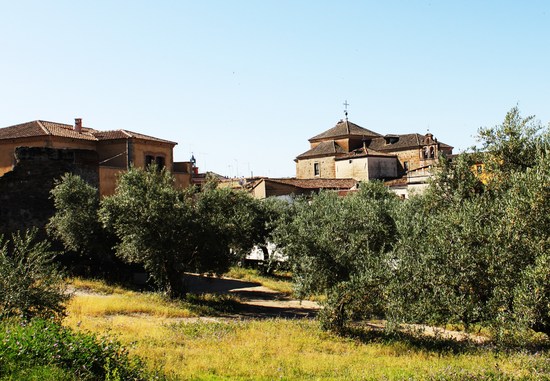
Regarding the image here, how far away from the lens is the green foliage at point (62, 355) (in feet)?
26.2

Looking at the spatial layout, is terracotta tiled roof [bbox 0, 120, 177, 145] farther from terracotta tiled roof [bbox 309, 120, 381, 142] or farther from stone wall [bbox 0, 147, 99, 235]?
terracotta tiled roof [bbox 309, 120, 381, 142]

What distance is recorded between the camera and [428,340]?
15734mm

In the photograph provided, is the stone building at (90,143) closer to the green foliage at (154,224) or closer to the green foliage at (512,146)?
the green foliage at (154,224)

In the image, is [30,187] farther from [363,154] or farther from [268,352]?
[363,154]

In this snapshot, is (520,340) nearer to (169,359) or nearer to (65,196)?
(169,359)

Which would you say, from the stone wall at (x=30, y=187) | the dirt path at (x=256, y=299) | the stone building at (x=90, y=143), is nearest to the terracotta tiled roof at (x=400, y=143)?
the stone building at (x=90, y=143)

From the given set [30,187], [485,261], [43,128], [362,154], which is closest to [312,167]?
[362,154]

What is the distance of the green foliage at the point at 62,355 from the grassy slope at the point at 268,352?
116 centimetres

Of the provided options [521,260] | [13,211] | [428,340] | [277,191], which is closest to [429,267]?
[521,260]

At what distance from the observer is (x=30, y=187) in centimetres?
2466

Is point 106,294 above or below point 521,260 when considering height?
below

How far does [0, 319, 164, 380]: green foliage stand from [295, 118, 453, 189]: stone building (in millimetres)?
44152

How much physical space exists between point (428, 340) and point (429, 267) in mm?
4010

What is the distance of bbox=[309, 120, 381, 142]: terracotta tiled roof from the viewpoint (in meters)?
62.9
